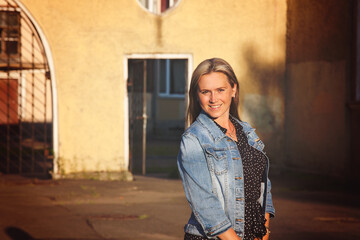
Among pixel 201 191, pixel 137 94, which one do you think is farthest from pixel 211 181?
pixel 137 94

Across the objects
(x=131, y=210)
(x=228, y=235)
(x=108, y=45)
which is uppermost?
(x=108, y=45)

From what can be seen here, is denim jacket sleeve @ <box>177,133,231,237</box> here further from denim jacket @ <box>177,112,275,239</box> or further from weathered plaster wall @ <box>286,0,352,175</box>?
weathered plaster wall @ <box>286,0,352,175</box>

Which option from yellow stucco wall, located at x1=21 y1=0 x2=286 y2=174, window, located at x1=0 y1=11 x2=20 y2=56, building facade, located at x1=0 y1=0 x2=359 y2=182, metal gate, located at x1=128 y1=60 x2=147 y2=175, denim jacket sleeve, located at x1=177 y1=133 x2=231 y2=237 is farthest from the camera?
window, located at x1=0 y1=11 x2=20 y2=56

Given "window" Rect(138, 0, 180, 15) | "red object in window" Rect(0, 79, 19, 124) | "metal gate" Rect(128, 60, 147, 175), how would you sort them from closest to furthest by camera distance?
"metal gate" Rect(128, 60, 147, 175) < "window" Rect(138, 0, 180, 15) < "red object in window" Rect(0, 79, 19, 124)

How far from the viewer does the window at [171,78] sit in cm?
2488

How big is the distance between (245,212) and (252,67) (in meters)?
8.96

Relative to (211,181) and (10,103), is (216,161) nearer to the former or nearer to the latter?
(211,181)

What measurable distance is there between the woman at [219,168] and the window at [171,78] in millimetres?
22022

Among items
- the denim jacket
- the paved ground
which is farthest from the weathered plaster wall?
the denim jacket

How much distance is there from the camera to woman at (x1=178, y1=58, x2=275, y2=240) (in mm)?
2523

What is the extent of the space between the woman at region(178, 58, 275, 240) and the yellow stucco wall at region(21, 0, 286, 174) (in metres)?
8.31

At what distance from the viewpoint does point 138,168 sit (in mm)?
13320

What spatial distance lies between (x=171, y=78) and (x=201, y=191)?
22733 mm

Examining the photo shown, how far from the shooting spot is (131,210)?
809 centimetres
